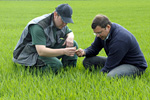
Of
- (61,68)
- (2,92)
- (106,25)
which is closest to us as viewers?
(2,92)

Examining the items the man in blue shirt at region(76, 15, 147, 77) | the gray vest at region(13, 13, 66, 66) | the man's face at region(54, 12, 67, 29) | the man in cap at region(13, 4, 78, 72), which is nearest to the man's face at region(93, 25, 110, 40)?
the man in blue shirt at region(76, 15, 147, 77)

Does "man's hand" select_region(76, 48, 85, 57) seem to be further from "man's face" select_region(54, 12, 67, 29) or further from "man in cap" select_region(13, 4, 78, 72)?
"man's face" select_region(54, 12, 67, 29)

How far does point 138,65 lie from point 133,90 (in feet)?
2.52

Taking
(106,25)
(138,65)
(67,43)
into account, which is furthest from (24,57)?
(138,65)

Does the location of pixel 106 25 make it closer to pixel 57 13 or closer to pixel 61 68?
pixel 57 13

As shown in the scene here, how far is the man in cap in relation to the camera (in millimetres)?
3574

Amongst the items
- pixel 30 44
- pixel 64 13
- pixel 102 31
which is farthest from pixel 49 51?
pixel 102 31

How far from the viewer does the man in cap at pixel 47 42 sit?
3574 mm

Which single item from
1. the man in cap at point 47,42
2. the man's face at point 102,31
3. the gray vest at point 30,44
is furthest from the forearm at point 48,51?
the man's face at point 102,31

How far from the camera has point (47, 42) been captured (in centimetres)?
388

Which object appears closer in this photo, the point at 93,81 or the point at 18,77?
the point at 93,81

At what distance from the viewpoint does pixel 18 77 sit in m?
3.58

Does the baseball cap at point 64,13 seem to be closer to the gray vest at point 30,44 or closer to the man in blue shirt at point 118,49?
the gray vest at point 30,44

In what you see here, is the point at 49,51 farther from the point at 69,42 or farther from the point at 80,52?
the point at 80,52
